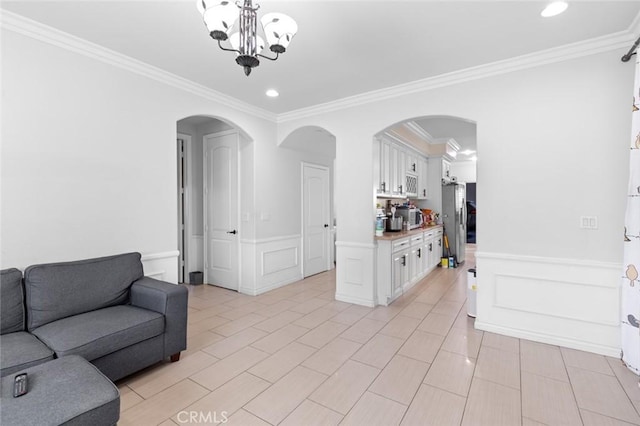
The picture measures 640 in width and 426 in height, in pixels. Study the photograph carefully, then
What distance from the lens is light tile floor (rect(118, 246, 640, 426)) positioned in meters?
1.91

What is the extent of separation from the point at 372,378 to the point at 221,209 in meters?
3.51

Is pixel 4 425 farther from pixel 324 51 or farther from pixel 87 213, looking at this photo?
pixel 324 51

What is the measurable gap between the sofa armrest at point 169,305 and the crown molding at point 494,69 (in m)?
3.01

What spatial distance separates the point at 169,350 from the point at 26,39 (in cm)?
271

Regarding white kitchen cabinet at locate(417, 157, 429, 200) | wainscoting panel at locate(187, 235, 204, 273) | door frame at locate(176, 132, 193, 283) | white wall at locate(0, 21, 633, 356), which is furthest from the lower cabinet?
door frame at locate(176, 132, 193, 283)

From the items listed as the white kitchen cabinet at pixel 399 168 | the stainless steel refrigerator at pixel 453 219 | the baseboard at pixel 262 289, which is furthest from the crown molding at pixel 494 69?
the stainless steel refrigerator at pixel 453 219

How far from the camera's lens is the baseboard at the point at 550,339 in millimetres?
2615

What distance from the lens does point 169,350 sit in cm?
246

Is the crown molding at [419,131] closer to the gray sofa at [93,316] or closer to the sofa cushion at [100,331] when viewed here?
the gray sofa at [93,316]

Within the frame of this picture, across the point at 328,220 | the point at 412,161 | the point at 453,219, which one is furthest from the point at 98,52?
the point at 453,219

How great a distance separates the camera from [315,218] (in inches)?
225

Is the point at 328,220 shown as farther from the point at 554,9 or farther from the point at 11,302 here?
the point at 11,302

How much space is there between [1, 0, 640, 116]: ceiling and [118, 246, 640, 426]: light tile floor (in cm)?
Answer: 274

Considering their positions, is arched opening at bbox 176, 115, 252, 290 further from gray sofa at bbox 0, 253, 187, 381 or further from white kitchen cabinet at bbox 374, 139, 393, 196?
white kitchen cabinet at bbox 374, 139, 393, 196
